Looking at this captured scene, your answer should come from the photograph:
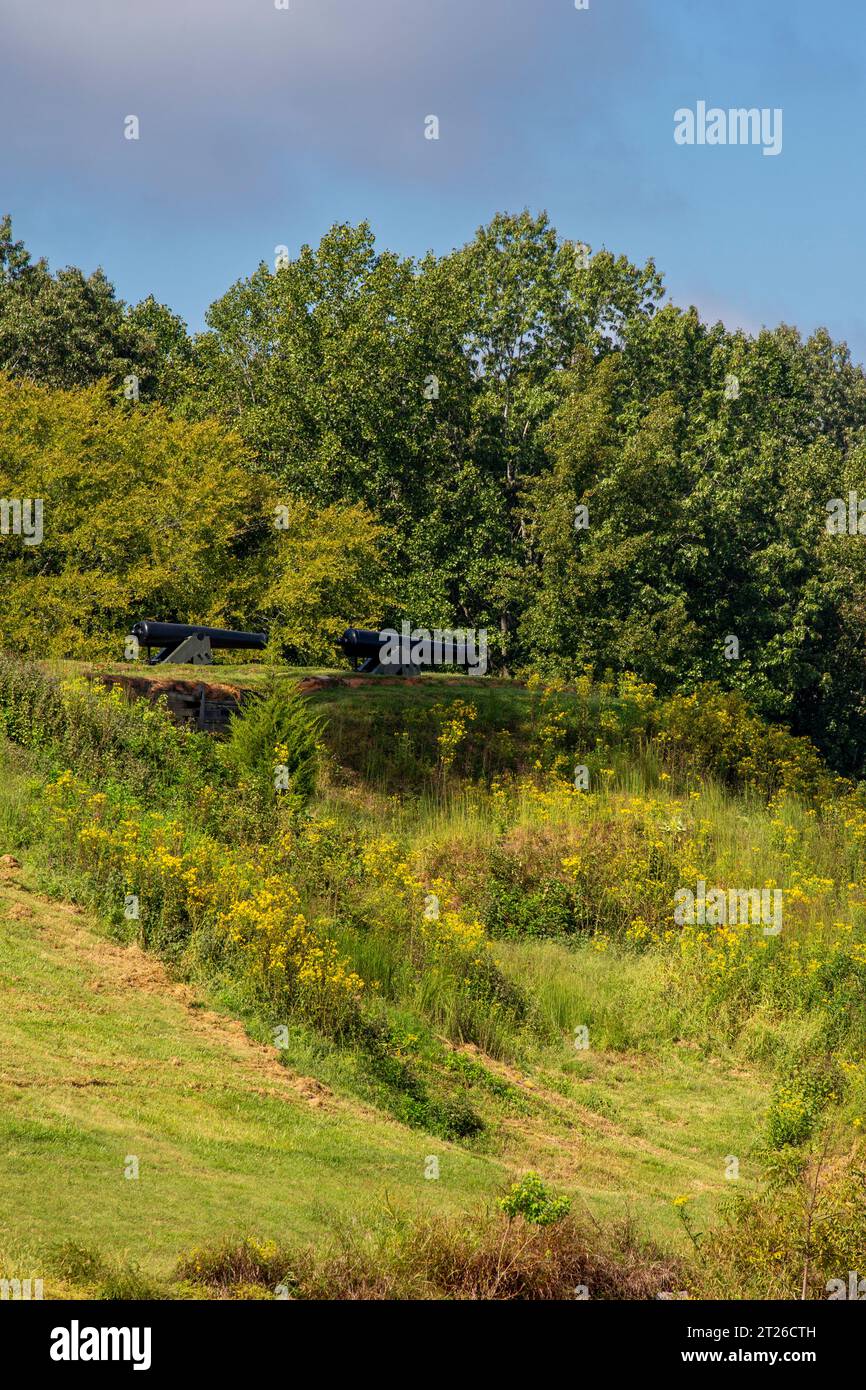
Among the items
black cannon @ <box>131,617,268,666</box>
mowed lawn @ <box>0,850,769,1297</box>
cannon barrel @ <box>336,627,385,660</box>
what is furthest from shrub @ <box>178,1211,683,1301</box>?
cannon barrel @ <box>336,627,385,660</box>

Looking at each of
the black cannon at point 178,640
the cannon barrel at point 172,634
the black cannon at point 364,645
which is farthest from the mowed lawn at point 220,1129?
the black cannon at point 364,645

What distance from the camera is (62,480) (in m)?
25.8

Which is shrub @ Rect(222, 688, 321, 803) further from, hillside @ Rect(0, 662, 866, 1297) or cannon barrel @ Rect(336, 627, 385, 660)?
cannon barrel @ Rect(336, 627, 385, 660)

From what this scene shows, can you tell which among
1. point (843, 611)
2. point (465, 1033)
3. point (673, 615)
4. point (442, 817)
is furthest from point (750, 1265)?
point (843, 611)

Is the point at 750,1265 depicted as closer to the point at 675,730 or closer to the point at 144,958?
the point at 144,958

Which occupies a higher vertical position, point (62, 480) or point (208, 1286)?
point (62, 480)

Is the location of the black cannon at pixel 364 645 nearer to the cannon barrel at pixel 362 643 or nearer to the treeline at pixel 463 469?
the cannon barrel at pixel 362 643

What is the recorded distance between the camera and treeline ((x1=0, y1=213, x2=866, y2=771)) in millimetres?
28250

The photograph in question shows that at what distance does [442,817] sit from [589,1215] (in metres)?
8.74

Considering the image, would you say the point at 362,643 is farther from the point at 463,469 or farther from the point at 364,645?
the point at 463,469

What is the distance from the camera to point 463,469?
114 feet

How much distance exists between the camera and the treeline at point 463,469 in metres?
28.2

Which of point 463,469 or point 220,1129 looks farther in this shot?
point 463,469

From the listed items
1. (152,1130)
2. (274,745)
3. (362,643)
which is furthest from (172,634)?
(152,1130)
